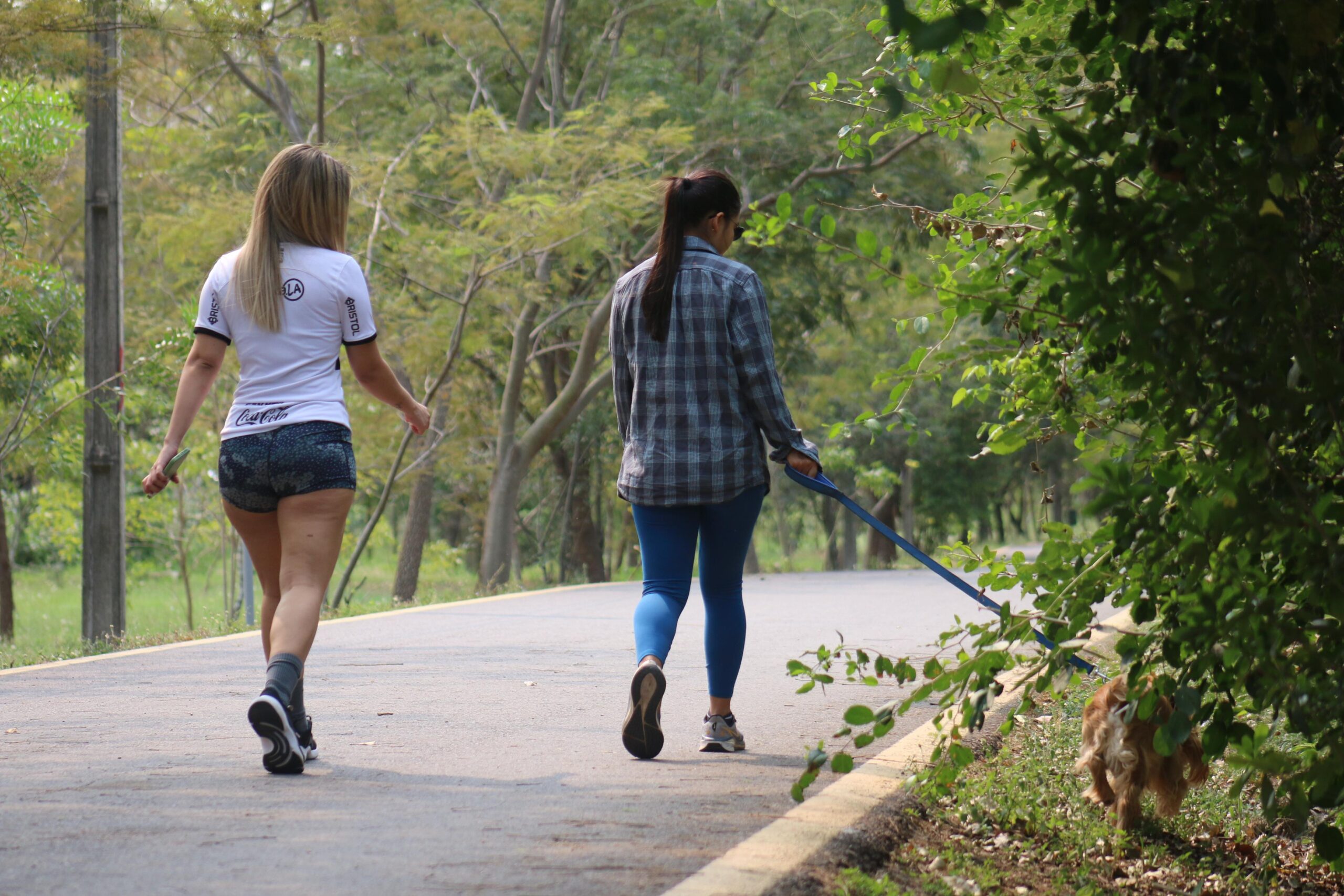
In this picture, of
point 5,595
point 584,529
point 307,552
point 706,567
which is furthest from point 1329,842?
point 584,529

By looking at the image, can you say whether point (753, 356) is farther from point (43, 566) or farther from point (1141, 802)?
point (43, 566)

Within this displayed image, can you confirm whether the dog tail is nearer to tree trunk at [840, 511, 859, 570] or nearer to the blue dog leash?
the blue dog leash

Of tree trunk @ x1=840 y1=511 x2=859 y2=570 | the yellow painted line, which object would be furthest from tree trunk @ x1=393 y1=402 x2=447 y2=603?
tree trunk @ x1=840 y1=511 x2=859 y2=570

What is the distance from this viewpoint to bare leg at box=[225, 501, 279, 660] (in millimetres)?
4465

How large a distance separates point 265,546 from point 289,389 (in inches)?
21.8

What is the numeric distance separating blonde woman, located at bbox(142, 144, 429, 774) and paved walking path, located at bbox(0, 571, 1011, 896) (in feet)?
1.52

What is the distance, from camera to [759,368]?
4.61m

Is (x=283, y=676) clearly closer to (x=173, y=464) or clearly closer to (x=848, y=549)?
(x=173, y=464)

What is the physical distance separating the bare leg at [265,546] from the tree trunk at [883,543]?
20906mm

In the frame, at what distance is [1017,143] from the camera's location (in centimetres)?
307

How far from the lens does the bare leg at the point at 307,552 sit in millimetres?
4301

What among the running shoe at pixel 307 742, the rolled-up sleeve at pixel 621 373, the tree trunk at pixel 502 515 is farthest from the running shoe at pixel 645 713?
the tree trunk at pixel 502 515

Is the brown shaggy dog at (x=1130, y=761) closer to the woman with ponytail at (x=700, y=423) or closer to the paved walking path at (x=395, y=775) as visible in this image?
the paved walking path at (x=395, y=775)

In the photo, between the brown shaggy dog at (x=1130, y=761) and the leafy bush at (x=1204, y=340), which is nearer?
the leafy bush at (x=1204, y=340)
